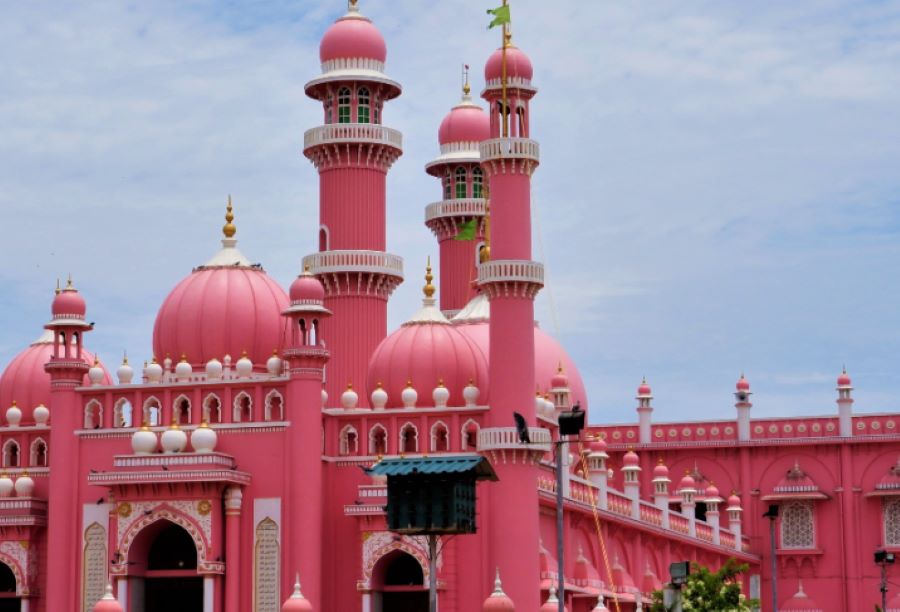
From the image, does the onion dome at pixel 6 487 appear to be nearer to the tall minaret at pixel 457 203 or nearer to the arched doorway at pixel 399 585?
the arched doorway at pixel 399 585

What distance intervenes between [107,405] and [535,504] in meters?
11.1

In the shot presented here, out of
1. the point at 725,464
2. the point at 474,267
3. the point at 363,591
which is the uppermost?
the point at 474,267

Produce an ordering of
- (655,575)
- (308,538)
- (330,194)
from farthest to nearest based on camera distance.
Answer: (655,575)
(330,194)
(308,538)

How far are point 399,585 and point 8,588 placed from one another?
10.7 metres

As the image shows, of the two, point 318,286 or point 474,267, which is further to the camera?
point 474,267

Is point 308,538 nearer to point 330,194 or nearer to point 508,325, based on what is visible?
point 508,325

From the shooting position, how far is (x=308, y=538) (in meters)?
44.4

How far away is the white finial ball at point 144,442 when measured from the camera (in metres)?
45.2

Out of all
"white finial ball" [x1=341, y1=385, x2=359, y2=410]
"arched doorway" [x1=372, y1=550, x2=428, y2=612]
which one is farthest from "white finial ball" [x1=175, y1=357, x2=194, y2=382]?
"arched doorway" [x1=372, y1=550, x2=428, y2=612]

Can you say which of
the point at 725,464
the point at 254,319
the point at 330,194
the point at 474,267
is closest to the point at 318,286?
the point at 254,319

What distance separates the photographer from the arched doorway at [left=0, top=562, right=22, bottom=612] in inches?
1921

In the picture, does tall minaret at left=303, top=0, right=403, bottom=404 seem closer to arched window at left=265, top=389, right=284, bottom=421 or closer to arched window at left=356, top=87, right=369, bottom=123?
arched window at left=356, top=87, right=369, bottom=123

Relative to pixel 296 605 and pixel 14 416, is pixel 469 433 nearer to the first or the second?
pixel 296 605

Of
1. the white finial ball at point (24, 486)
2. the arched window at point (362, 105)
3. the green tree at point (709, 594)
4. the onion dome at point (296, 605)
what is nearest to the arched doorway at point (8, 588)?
the white finial ball at point (24, 486)
